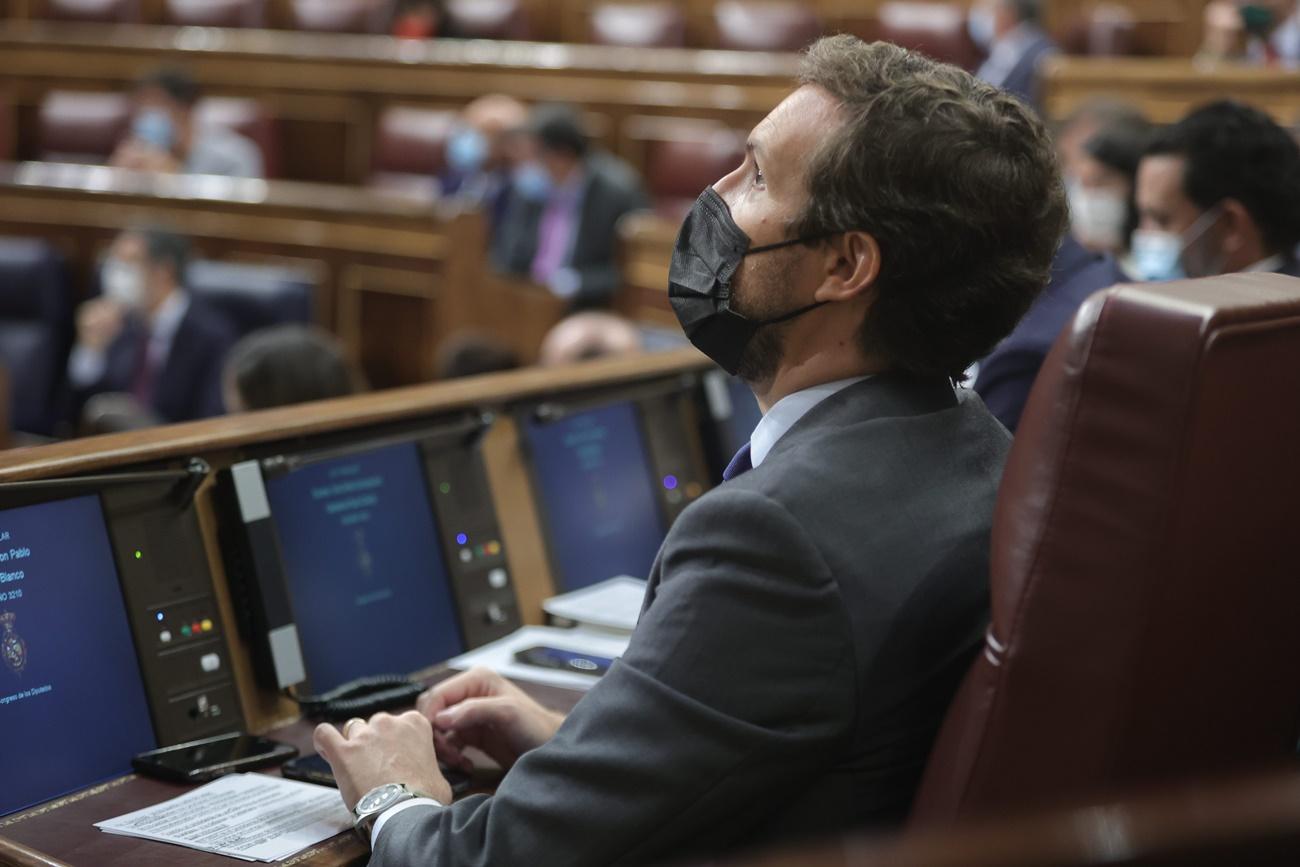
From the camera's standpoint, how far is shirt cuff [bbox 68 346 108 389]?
4.88 meters

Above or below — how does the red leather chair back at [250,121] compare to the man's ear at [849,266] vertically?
above

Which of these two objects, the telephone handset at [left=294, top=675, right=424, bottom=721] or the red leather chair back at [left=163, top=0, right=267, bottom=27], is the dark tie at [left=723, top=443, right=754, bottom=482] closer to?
the telephone handset at [left=294, top=675, right=424, bottom=721]

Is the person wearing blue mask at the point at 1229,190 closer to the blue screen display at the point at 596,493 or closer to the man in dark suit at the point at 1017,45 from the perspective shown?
the blue screen display at the point at 596,493

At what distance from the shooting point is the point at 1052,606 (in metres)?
1.04

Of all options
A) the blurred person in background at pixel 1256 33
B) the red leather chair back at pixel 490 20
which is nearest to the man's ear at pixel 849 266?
the blurred person in background at pixel 1256 33

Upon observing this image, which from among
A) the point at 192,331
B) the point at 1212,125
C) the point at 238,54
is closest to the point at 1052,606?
the point at 1212,125

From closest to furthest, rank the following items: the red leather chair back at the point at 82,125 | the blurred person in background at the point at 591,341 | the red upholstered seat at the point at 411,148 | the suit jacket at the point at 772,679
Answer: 1. the suit jacket at the point at 772,679
2. the blurred person in background at the point at 591,341
3. the red upholstered seat at the point at 411,148
4. the red leather chair back at the point at 82,125

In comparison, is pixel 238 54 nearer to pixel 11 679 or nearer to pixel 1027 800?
pixel 11 679

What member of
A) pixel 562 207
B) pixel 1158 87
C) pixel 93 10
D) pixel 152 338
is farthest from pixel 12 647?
pixel 93 10

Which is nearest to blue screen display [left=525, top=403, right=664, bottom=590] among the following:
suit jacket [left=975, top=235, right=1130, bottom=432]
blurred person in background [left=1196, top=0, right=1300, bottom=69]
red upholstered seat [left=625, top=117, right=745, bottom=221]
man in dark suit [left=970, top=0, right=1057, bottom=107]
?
suit jacket [left=975, top=235, right=1130, bottom=432]

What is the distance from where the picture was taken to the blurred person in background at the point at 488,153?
5.56 metres

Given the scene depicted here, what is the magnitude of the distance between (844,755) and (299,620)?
2.78 ft

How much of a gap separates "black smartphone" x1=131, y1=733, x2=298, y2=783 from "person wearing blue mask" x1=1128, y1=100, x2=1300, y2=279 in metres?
1.76

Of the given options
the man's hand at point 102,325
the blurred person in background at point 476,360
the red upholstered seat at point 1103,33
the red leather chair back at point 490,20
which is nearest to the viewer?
the blurred person in background at point 476,360
